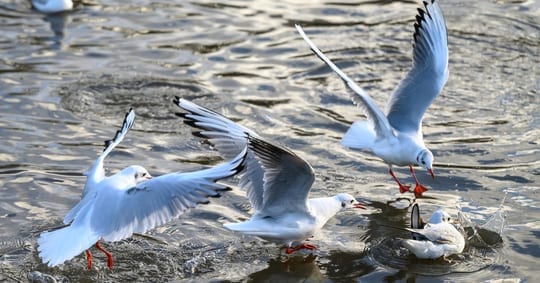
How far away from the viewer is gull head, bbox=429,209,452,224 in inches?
328

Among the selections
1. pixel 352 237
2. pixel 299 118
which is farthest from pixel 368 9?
pixel 352 237

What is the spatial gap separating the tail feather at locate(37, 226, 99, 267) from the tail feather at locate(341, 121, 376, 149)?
9.77 feet

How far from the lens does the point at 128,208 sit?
289 inches

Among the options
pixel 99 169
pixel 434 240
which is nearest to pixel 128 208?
pixel 99 169

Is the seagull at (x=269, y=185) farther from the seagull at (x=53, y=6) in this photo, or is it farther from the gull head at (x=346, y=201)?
the seagull at (x=53, y=6)

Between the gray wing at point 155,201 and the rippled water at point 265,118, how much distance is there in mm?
563

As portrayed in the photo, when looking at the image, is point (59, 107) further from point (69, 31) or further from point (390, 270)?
point (390, 270)

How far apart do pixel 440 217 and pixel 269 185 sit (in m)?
1.51

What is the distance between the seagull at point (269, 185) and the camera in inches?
302

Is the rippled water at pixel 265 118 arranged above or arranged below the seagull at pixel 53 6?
below

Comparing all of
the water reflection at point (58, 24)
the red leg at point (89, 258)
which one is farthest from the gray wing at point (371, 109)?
the water reflection at point (58, 24)

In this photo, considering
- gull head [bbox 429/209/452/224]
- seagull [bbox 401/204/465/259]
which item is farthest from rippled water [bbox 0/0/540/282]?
gull head [bbox 429/209/452/224]

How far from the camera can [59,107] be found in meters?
11.1

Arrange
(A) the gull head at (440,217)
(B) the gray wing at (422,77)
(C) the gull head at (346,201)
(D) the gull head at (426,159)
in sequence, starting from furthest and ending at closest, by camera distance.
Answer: (B) the gray wing at (422,77) → (D) the gull head at (426,159) → (C) the gull head at (346,201) → (A) the gull head at (440,217)
